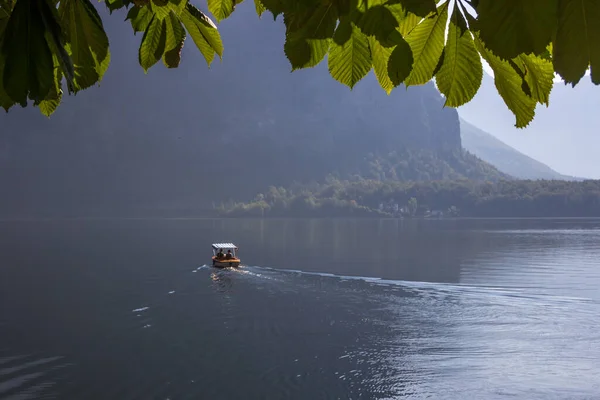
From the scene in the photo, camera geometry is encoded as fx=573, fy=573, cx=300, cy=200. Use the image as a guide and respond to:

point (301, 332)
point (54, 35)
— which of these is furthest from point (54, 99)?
point (301, 332)

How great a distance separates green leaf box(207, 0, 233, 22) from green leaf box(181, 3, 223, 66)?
37 mm

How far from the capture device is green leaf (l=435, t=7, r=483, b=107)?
47.6 inches

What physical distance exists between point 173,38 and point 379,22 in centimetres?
97

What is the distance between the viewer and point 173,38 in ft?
6.20

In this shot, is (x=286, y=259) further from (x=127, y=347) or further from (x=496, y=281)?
(x=127, y=347)

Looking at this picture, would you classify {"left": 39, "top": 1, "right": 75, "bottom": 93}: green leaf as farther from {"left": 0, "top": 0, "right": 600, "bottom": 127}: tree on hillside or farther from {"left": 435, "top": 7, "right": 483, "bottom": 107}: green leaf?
{"left": 435, "top": 7, "right": 483, "bottom": 107}: green leaf

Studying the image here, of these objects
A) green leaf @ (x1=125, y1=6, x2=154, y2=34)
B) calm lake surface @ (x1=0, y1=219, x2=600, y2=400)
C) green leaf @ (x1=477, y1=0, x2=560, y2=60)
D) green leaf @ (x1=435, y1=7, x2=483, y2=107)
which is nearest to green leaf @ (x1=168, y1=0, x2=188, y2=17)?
green leaf @ (x1=125, y1=6, x2=154, y2=34)

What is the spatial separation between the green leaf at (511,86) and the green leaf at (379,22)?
0.20 m

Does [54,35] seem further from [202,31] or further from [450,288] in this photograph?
[450,288]

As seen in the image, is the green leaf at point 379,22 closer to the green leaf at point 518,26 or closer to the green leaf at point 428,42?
the green leaf at point 428,42

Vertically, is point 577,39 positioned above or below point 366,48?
below

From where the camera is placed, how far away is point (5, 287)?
59.0 m

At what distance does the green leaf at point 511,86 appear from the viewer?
3.86 ft

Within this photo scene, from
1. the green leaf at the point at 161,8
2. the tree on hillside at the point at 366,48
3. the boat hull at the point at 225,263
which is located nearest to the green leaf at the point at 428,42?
the tree on hillside at the point at 366,48
